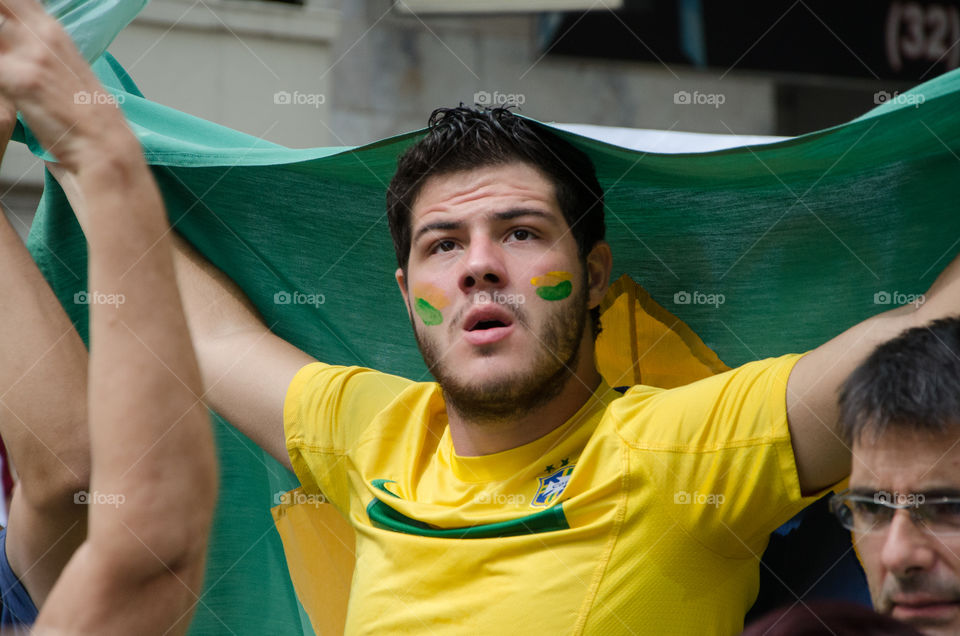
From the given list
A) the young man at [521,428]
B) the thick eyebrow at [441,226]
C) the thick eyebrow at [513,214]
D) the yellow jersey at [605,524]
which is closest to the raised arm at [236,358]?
the young man at [521,428]

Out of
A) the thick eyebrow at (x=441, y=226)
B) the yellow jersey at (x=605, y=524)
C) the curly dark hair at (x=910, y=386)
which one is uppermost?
the thick eyebrow at (x=441, y=226)

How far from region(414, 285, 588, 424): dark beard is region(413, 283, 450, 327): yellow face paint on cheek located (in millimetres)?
50

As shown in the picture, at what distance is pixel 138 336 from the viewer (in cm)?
81

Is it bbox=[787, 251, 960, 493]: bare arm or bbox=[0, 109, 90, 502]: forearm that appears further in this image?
bbox=[787, 251, 960, 493]: bare arm

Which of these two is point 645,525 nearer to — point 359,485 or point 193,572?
point 359,485

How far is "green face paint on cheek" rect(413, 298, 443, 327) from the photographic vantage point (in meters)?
1.99

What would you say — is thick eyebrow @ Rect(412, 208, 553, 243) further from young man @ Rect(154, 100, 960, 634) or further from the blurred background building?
the blurred background building

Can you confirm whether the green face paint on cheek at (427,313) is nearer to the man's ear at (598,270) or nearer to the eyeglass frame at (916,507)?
the man's ear at (598,270)

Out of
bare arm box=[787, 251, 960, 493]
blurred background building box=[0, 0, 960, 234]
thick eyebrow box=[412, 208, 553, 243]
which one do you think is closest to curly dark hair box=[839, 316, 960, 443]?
bare arm box=[787, 251, 960, 493]

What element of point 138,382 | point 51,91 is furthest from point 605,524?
point 51,91

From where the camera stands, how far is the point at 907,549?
1.11 m

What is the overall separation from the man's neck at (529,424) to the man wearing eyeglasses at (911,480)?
76 centimetres

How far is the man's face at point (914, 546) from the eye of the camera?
110cm

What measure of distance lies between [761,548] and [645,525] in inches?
8.8
